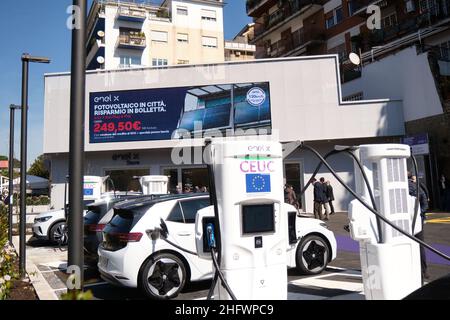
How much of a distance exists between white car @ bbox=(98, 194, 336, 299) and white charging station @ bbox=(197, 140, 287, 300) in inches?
56.4

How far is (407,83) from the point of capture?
21.2m

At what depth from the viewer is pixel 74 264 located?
11.4ft

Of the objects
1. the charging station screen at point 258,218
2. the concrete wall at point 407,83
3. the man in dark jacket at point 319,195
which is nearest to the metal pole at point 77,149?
the charging station screen at point 258,218

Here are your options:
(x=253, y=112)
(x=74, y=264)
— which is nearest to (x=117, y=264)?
(x=74, y=264)

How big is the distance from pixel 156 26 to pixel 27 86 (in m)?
41.0

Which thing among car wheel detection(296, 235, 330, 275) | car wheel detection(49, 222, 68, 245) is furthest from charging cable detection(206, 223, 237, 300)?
car wheel detection(49, 222, 68, 245)

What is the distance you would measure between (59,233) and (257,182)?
10.7m

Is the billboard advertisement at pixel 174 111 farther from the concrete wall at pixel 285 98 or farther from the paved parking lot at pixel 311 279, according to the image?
the paved parking lot at pixel 311 279

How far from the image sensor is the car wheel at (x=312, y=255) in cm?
761

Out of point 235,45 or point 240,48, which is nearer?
point 235,45

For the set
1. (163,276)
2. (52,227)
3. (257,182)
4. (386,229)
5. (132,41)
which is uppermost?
(132,41)

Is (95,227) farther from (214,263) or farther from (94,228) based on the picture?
(214,263)

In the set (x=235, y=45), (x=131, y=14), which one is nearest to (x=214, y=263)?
(x=131, y=14)

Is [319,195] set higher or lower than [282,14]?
lower
